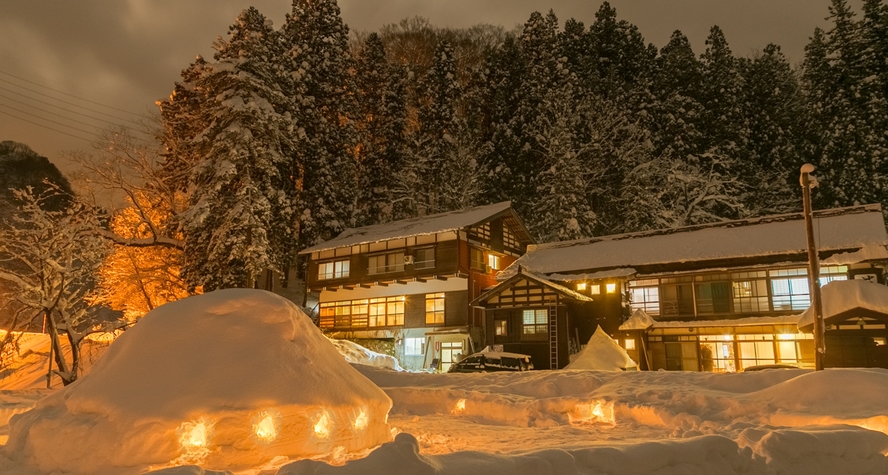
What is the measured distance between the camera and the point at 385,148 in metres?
46.0

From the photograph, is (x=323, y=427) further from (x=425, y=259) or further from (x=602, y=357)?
(x=425, y=259)

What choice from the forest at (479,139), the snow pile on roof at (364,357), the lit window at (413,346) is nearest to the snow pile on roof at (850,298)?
the forest at (479,139)

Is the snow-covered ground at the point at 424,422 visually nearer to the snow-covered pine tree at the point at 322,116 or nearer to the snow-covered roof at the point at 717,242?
the snow-covered roof at the point at 717,242

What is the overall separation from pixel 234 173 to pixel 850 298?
27857 mm

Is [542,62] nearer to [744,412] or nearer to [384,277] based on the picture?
[384,277]

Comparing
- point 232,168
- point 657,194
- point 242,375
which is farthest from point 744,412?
point 657,194

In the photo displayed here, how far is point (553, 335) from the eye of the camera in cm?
2889

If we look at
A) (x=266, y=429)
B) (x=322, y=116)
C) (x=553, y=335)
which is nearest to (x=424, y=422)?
(x=266, y=429)

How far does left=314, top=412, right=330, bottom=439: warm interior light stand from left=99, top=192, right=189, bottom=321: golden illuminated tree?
27.7m

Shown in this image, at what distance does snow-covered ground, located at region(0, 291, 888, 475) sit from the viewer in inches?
247

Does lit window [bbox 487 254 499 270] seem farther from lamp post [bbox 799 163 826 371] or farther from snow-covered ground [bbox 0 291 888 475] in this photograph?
lamp post [bbox 799 163 826 371]

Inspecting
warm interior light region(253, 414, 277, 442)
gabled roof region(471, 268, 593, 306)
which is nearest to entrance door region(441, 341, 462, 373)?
gabled roof region(471, 268, 593, 306)

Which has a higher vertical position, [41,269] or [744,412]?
[41,269]

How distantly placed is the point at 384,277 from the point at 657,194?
19.0 m
